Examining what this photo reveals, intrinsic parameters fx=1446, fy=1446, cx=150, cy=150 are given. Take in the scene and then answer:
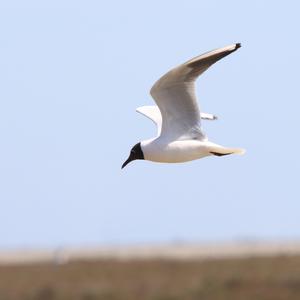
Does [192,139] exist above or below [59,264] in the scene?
below

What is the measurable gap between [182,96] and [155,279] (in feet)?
39.1

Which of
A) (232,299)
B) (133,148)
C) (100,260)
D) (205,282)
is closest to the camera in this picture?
(133,148)

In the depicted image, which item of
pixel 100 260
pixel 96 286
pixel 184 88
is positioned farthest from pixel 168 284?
pixel 184 88

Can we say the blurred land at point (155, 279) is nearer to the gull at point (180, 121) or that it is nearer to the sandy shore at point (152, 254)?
the sandy shore at point (152, 254)

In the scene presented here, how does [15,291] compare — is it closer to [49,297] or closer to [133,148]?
[49,297]

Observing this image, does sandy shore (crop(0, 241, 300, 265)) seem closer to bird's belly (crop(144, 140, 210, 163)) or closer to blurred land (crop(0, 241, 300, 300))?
blurred land (crop(0, 241, 300, 300))

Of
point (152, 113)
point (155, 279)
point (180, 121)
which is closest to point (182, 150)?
point (180, 121)

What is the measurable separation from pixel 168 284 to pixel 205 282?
1844 millimetres

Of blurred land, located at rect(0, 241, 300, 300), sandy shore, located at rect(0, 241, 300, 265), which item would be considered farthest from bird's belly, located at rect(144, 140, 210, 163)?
sandy shore, located at rect(0, 241, 300, 265)

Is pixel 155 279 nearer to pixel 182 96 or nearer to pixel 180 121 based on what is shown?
pixel 180 121

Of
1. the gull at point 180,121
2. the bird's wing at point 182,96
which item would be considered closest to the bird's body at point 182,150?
the gull at point 180,121

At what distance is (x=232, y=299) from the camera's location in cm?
2075

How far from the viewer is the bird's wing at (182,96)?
1383 centimetres

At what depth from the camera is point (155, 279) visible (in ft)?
84.5
